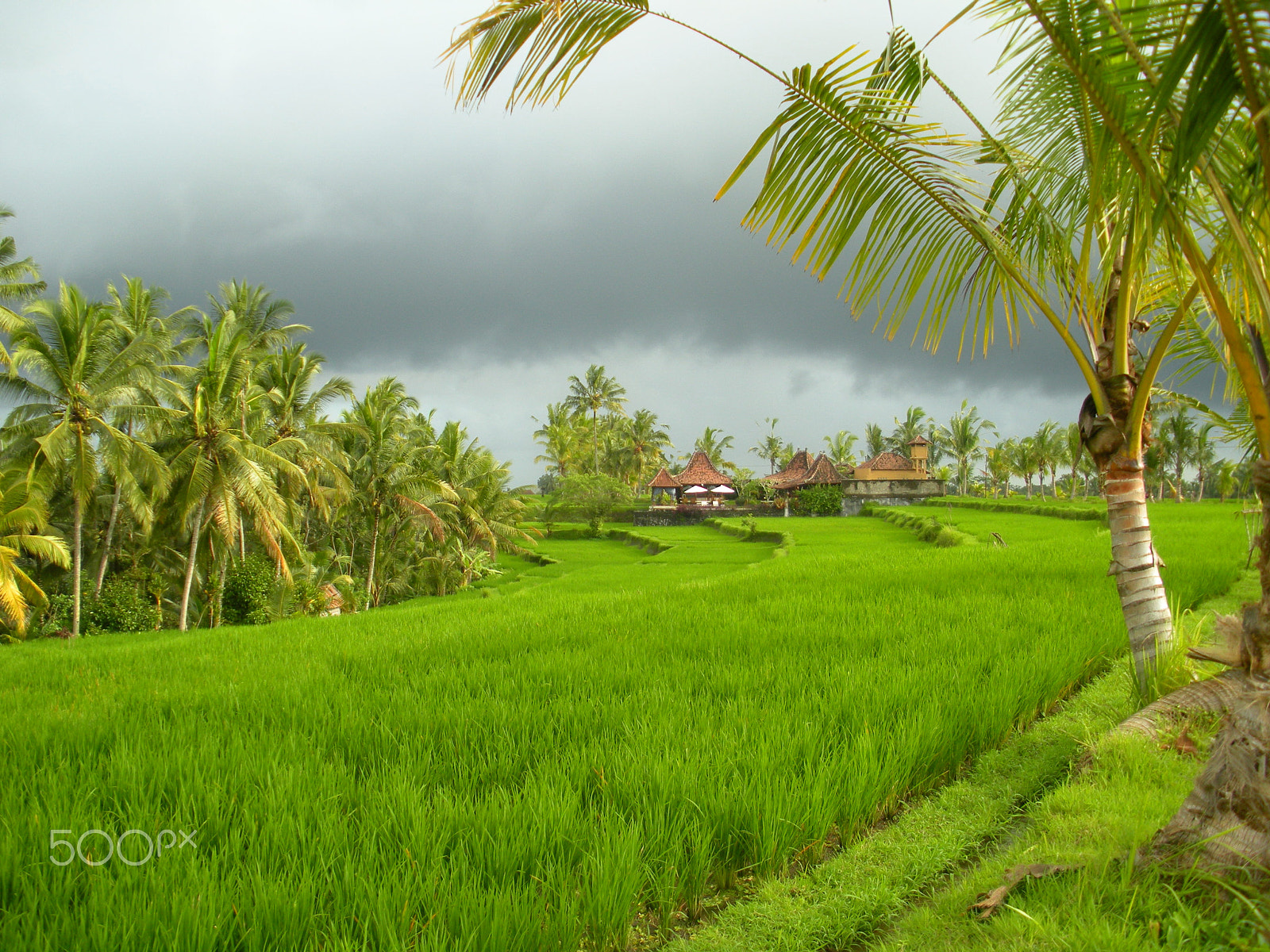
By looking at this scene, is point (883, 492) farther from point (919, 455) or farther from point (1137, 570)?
point (1137, 570)

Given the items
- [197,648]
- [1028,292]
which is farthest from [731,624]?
[197,648]

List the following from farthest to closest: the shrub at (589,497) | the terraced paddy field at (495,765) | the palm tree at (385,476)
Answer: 1. the shrub at (589,497)
2. the palm tree at (385,476)
3. the terraced paddy field at (495,765)

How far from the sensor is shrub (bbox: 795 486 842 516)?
40.6 metres

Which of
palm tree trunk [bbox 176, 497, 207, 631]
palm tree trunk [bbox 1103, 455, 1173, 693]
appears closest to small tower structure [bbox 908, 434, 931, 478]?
palm tree trunk [bbox 176, 497, 207, 631]

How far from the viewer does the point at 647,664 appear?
4.98 m

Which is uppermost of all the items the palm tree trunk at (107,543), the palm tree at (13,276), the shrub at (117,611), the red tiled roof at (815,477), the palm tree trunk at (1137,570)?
the palm tree at (13,276)

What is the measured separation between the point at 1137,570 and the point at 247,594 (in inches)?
842

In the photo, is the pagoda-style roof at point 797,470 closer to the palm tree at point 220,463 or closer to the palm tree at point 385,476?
the palm tree at point 385,476

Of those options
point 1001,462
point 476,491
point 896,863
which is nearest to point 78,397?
point 476,491

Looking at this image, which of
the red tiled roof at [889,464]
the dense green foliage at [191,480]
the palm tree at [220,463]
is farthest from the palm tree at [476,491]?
the red tiled roof at [889,464]

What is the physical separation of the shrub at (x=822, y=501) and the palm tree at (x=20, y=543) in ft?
114

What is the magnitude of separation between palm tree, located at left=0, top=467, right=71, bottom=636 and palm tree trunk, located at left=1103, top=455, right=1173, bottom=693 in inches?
721

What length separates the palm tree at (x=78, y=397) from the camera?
15789mm

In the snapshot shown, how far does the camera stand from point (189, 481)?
1639 centimetres
